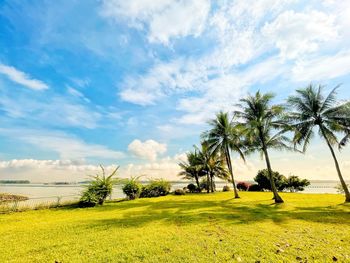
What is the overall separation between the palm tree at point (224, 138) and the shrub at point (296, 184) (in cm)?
1751

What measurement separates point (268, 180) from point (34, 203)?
32.4 meters

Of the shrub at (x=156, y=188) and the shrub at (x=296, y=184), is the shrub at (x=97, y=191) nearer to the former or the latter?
the shrub at (x=156, y=188)

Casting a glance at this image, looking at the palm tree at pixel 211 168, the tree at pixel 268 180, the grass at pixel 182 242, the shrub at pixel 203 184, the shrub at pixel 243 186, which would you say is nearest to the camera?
the grass at pixel 182 242

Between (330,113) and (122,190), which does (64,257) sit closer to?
(122,190)

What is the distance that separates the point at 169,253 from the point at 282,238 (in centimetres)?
403

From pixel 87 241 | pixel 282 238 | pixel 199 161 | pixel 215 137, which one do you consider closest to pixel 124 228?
pixel 87 241

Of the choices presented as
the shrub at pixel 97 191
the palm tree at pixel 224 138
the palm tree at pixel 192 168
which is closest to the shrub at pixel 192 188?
the palm tree at pixel 192 168

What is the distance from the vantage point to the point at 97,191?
18688mm

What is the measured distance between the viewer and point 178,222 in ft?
32.4

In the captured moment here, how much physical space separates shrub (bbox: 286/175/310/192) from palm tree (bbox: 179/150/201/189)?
15070 millimetres

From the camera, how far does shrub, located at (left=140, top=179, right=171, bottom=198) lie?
87.9ft

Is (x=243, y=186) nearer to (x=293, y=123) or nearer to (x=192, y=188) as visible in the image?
(x=192, y=188)

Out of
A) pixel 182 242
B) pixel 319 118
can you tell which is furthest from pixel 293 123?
pixel 182 242

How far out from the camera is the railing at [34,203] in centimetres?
1487
